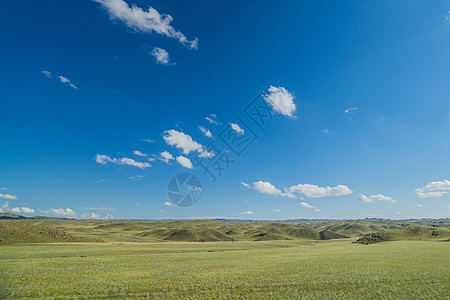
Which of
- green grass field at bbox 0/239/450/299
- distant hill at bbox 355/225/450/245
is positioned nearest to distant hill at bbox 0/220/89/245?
green grass field at bbox 0/239/450/299

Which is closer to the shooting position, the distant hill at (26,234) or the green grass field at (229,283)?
the green grass field at (229,283)

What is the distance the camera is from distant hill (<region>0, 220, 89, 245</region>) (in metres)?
79.1

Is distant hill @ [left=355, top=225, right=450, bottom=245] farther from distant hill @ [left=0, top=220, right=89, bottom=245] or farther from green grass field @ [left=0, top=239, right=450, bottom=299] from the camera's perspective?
distant hill @ [left=0, top=220, right=89, bottom=245]

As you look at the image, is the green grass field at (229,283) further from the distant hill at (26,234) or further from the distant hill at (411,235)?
the distant hill at (411,235)

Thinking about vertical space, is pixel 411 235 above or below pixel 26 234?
below

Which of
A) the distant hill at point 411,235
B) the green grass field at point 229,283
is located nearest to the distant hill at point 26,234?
the green grass field at point 229,283

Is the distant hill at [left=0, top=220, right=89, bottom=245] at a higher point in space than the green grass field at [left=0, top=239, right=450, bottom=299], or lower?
higher

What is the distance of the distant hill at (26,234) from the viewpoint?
79.1m

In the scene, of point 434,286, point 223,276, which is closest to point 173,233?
point 223,276

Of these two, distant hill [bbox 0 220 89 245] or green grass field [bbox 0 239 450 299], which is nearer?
green grass field [bbox 0 239 450 299]

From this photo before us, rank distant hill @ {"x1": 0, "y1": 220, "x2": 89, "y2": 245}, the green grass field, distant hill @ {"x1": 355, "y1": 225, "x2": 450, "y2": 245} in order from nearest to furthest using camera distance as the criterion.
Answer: the green grass field < distant hill @ {"x1": 0, "y1": 220, "x2": 89, "y2": 245} < distant hill @ {"x1": 355, "y1": 225, "x2": 450, "y2": 245}

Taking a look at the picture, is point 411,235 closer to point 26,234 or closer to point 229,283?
point 229,283

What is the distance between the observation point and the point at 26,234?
86.8 metres

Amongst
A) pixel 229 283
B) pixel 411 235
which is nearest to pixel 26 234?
pixel 229 283
